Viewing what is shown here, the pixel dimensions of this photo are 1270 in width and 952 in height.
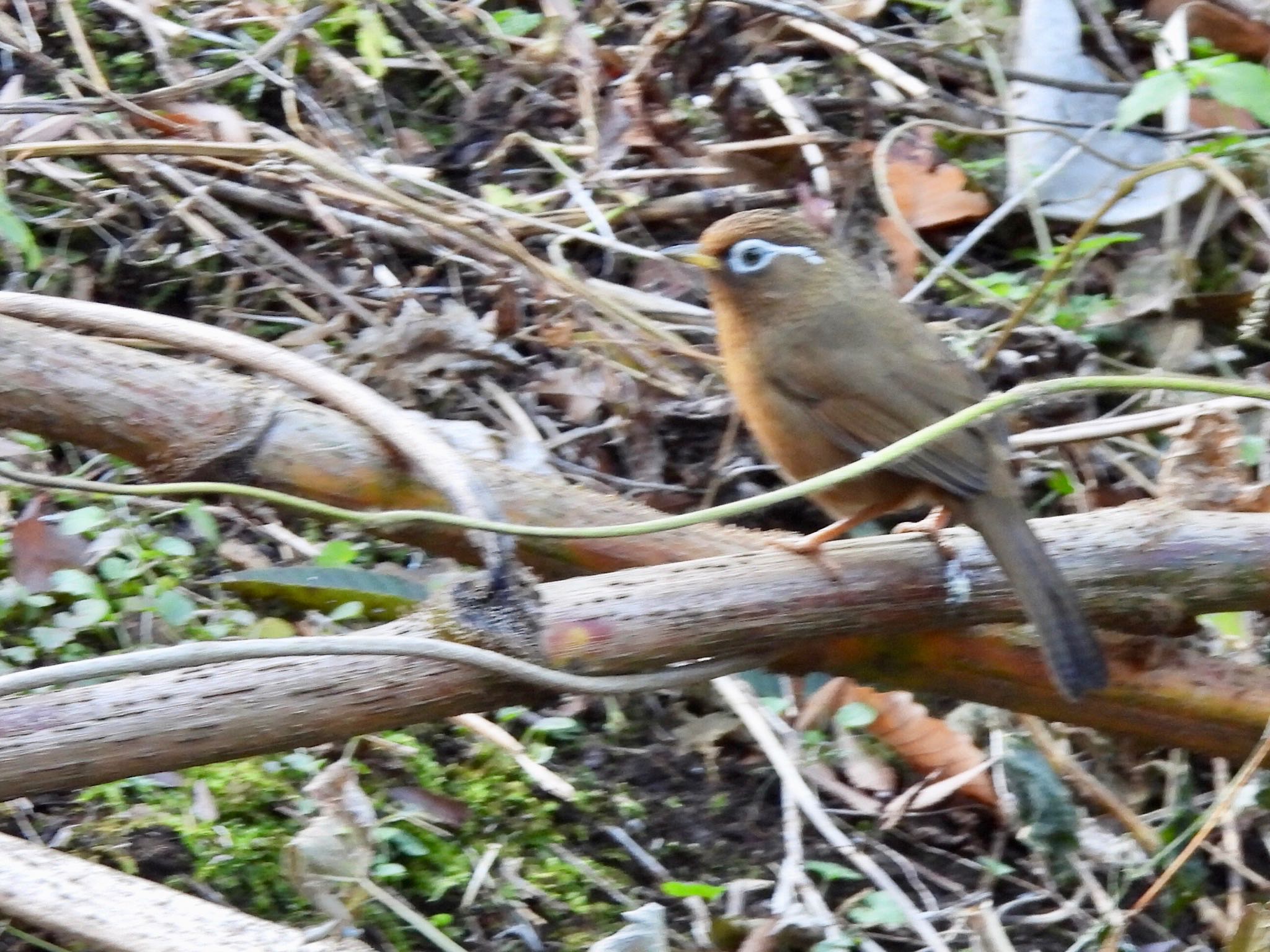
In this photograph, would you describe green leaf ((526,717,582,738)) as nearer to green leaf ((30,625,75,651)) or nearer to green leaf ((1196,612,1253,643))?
green leaf ((30,625,75,651))

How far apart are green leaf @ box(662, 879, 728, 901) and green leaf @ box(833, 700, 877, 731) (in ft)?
2.10

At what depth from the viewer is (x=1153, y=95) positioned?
4.17 meters

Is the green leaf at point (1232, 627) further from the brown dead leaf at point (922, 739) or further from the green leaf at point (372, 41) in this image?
the green leaf at point (372, 41)

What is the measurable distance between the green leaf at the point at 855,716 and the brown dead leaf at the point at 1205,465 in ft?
3.42

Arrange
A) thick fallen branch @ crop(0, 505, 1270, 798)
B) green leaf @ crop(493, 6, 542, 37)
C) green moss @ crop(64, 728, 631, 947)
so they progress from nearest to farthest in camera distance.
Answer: thick fallen branch @ crop(0, 505, 1270, 798) < green moss @ crop(64, 728, 631, 947) < green leaf @ crop(493, 6, 542, 37)

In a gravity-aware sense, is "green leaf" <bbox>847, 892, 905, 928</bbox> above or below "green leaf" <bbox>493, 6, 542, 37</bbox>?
below

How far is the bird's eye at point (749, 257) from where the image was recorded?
3.79 meters

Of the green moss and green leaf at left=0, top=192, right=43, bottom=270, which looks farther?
green leaf at left=0, top=192, right=43, bottom=270

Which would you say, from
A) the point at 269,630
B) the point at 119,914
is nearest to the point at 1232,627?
the point at 269,630

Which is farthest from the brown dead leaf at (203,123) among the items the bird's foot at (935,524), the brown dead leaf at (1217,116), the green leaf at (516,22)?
the brown dead leaf at (1217,116)

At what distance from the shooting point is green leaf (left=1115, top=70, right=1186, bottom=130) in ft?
13.6

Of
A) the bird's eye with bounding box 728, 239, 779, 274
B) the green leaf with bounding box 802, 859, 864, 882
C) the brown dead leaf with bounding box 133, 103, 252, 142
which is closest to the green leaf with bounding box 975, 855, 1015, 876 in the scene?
the green leaf with bounding box 802, 859, 864, 882

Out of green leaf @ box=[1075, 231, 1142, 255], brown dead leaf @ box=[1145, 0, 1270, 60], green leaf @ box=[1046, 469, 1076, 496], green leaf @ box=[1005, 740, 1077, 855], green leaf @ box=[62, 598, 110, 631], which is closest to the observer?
green leaf @ box=[62, 598, 110, 631]

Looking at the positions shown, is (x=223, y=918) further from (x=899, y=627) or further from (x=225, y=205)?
(x=225, y=205)
